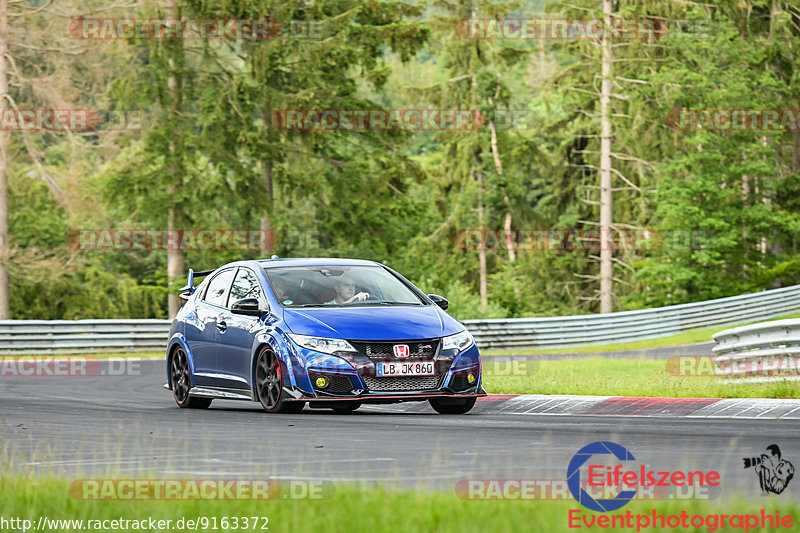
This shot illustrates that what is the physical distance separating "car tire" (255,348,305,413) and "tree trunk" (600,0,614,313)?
1663 inches

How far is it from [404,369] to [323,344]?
80 centimetres

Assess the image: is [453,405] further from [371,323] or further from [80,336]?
[80,336]

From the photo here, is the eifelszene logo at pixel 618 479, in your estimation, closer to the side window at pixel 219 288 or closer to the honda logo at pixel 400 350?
the honda logo at pixel 400 350

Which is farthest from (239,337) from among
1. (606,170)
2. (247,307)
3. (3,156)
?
(606,170)

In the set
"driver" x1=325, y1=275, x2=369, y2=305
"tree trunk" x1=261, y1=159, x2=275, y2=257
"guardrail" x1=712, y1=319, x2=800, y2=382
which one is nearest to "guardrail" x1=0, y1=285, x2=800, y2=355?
"guardrail" x1=712, y1=319, x2=800, y2=382

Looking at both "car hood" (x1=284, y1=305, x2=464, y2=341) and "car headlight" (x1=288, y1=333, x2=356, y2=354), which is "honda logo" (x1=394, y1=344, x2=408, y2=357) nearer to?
"car hood" (x1=284, y1=305, x2=464, y2=341)

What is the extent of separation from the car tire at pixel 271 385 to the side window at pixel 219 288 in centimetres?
151

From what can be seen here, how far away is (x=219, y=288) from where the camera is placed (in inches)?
584

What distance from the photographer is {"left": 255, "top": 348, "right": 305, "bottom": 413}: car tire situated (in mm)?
12805

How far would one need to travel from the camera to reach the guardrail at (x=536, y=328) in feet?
102

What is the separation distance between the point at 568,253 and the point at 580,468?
57303mm

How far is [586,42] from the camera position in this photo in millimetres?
54562

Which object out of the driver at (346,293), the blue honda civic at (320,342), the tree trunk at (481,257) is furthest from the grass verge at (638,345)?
the tree trunk at (481,257)

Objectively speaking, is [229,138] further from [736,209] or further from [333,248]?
[736,209]
